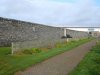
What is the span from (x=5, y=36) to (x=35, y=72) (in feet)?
45.6

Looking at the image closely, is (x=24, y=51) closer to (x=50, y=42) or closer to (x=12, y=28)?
(x=12, y=28)

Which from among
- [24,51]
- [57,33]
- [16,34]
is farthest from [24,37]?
[57,33]

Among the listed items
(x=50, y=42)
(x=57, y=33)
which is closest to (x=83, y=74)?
(x=50, y=42)

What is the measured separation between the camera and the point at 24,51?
916 inches

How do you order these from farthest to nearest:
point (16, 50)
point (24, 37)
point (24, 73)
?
1. point (24, 37)
2. point (16, 50)
3. point (24, 73)

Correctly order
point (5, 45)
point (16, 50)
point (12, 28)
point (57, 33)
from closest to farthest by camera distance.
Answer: point (16, 50)
point (5, 45)
point (12, 28)
point (57, 33)

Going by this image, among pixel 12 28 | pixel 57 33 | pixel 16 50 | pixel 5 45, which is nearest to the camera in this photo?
pixel 16 50

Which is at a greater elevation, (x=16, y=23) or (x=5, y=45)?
(x=16, y=23)

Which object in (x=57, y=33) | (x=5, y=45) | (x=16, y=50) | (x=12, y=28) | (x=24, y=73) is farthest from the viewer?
(x=57, y=33)

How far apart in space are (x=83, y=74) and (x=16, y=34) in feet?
55.5

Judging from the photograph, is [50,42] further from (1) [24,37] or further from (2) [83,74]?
(2) [83,74]

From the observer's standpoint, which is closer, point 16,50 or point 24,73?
point 24,73

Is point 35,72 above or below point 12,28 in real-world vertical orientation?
below

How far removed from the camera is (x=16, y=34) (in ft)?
93.5
